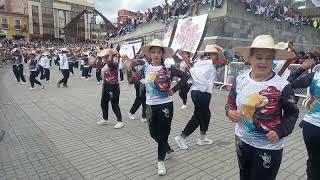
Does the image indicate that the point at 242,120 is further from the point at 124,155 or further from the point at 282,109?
the point at 124,155

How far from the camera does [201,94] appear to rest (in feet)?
18.5

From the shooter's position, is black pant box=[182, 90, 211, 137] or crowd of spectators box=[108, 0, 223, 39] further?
crowd of spectators box=[108, 0, 223, 39]

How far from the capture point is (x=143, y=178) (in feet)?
14.4

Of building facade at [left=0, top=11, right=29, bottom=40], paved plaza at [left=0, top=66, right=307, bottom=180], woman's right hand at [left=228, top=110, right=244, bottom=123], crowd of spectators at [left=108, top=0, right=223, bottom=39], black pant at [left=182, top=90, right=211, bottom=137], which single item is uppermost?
building facade at [left=0, top=11, right=29, bottom=40]

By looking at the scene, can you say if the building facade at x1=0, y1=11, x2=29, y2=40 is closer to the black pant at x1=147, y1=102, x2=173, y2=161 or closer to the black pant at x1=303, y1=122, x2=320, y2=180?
the black pant at x1=147, y1=102, x2=173, y2=161

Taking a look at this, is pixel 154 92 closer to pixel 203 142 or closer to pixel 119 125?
pixel 203 142

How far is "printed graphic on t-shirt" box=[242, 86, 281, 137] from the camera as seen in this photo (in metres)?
2.61

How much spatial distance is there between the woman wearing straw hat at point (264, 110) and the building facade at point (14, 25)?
70.8 meters

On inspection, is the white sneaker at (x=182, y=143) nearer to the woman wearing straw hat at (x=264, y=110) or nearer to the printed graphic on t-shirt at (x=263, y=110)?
the woman wearing straw hat at (x=264, y=110)

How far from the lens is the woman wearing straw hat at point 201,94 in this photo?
5609 mm

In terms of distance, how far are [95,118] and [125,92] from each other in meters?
4.96

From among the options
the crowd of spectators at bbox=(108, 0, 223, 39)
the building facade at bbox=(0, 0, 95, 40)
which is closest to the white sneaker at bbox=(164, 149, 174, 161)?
the crowd of spectators at bbox=(108, 0, 223, 39)

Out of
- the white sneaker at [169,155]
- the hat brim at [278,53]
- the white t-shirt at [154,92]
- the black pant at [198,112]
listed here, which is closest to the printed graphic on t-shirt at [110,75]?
the black pant at [198,112]

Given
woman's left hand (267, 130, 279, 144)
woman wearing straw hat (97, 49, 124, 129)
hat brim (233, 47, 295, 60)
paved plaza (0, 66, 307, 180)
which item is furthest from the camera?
woman wearing straw hat (97, 49, 124, 129)
